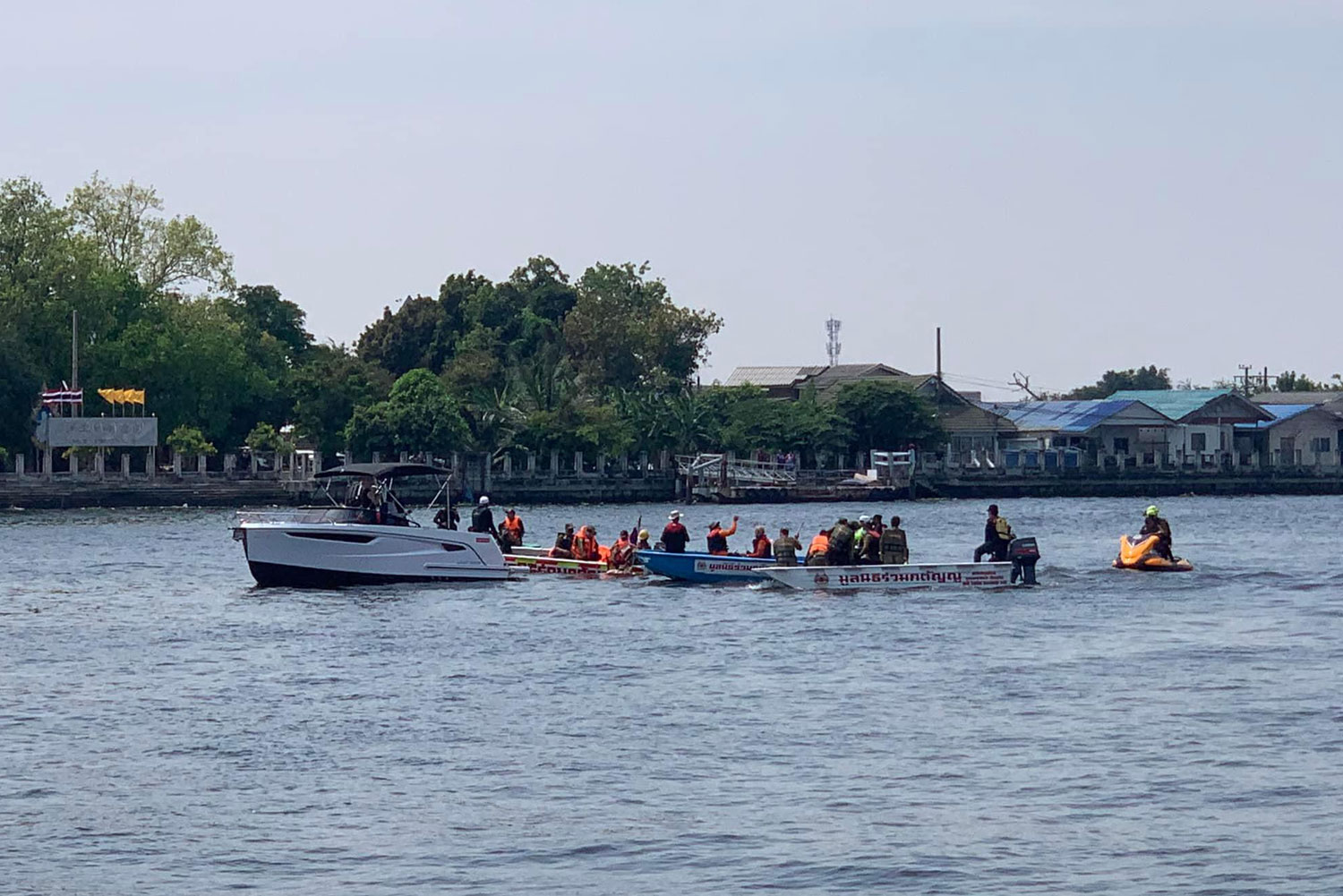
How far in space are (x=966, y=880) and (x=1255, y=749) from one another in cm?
738

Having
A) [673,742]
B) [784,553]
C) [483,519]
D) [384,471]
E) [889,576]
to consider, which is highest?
[384,471]

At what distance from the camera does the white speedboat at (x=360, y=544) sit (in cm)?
4550

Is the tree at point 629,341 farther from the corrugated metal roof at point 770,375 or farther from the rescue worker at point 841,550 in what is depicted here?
the rescue worker at point 841,550

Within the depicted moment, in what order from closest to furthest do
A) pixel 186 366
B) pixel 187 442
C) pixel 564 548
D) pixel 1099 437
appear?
pixel 564 548 < pixel 187 442 < pixel 186 366 < pixel 1099 437

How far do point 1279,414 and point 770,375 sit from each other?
115 feet

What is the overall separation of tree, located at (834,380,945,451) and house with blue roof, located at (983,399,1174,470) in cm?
968

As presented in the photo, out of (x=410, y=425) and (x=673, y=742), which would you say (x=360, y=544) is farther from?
(x=410, y=425)

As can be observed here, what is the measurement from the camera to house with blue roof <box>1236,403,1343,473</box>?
138 m

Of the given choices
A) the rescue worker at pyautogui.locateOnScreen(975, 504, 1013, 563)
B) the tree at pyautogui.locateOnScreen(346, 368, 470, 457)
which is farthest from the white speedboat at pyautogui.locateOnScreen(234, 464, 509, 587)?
the tree at pyautogui.locateOnScreen(346, 368, 470, 457)

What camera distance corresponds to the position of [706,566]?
46.3 metres

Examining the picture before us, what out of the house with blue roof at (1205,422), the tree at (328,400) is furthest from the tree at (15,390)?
the house with blue roof at (1205,422)

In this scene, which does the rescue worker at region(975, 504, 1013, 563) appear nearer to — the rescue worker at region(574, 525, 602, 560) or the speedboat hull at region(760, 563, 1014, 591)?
the speedboat hull at region(760, 563, 1014, 591)

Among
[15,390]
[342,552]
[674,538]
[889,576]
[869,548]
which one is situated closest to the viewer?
[889,576]

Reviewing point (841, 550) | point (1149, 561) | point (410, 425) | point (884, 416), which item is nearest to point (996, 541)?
point (841, 550)
